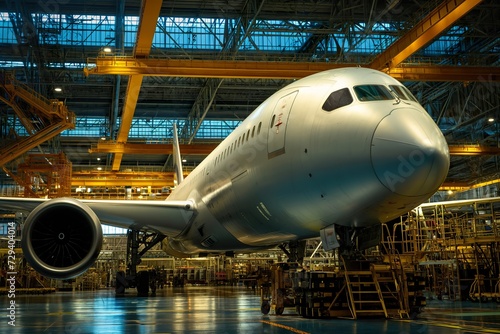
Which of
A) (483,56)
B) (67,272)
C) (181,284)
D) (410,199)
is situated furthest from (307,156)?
(181,284)

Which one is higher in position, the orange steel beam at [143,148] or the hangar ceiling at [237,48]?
the hangar ceiling at [237,48]

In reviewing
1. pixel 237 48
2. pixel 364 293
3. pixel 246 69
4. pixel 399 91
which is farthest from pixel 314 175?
pixel 237 48

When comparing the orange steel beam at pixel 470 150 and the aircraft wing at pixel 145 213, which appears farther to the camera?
the orange steel beam at pixel 470 150

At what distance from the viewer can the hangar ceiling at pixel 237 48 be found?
85.1 ft

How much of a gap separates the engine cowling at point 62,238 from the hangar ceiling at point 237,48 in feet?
33.1

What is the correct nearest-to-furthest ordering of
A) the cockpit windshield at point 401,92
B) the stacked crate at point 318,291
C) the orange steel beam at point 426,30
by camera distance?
the cockpit windshield at point 401,92 → the stacked crate at point 318,291 → the orange steel beam at point 426,30

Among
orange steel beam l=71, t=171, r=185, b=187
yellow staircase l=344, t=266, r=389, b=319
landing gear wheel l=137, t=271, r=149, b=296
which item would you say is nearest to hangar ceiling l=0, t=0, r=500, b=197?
orange steel beam l=71, t=171, r=185, b=187

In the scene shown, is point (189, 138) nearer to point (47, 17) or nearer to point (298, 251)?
point (47, 17)

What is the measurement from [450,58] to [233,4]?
1417cm

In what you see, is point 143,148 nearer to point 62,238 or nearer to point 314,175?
point 62,238

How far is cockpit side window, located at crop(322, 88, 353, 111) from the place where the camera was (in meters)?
8.93

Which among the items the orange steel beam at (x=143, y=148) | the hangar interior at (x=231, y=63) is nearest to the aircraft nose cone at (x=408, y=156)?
the hangar interior at (x=231, y=63)

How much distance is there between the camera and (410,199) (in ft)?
27.0

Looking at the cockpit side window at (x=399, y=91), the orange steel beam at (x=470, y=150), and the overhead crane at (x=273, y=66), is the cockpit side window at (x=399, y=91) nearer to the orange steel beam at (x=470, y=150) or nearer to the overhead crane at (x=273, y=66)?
the overhead crane at (x=273, y=66)
